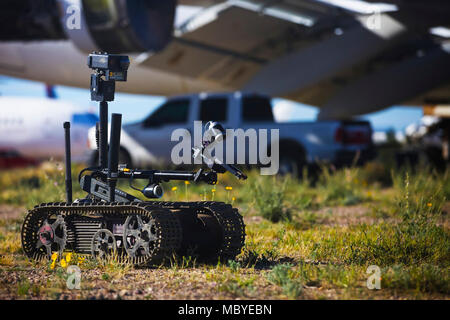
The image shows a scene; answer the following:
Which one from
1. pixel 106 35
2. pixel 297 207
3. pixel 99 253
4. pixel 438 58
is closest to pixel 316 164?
pixel 297 207

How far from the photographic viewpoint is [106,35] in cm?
1669

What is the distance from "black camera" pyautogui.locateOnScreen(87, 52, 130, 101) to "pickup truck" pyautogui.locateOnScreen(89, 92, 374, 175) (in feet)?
26.8

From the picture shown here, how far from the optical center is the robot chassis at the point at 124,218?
5723 millimetres

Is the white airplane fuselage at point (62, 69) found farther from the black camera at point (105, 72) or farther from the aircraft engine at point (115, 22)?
the black camera at point (105, 72)

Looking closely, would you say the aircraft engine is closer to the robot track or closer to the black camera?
the black camera

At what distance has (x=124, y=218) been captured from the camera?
610 centimetres

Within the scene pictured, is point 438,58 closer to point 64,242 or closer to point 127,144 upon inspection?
point 127,144

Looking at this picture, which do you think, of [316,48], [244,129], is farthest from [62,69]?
[244,129]

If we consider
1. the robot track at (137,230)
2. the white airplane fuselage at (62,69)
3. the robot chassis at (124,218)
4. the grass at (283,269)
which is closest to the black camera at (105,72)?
the robot chassis at (124,218)

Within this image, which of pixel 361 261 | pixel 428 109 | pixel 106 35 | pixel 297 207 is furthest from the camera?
pixel 428 109

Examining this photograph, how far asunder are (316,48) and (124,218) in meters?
17.9

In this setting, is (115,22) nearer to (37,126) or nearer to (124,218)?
(37,126)

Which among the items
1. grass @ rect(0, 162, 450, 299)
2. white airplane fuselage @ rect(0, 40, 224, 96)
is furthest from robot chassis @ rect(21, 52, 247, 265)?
white airplane fuselage @ rect(0, 40, 224, 96)
